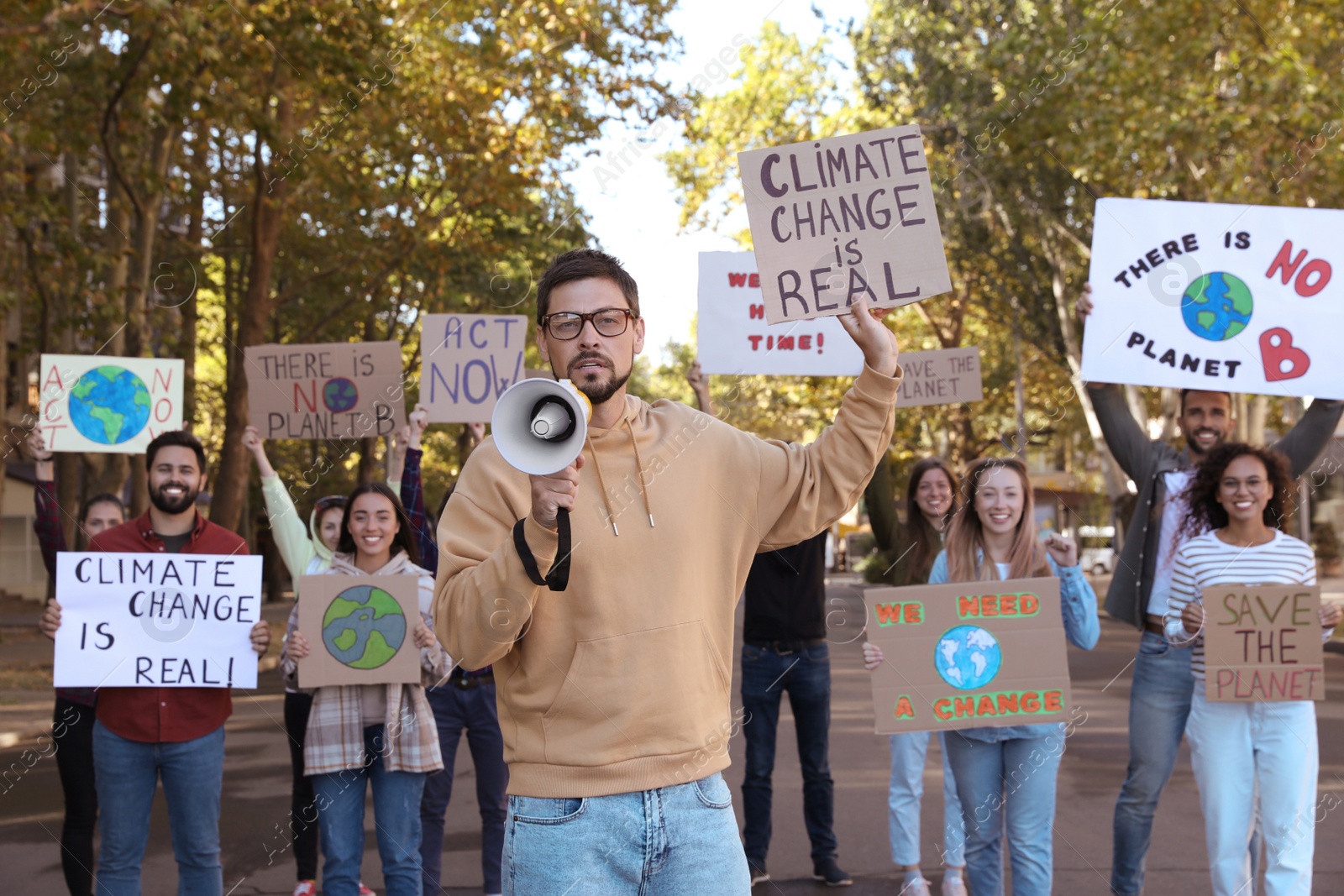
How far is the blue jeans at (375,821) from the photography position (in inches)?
179

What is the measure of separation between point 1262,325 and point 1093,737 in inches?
216

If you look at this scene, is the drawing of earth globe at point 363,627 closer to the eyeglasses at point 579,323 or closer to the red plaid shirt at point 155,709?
the red plaid shirt at point 155,709

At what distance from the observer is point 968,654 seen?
4.70 meters

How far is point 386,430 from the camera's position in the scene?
7387 mm

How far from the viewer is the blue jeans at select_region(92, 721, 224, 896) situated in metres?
4.55

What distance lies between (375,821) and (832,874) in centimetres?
228

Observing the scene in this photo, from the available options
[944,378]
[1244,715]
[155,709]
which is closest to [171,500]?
[155,709]

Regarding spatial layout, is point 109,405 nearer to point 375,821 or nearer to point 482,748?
point 482,748

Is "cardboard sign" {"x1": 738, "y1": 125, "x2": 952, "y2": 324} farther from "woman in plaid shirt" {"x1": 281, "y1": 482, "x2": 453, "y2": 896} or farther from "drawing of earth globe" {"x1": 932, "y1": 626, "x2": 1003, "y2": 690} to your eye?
"woman in plaid shirt" {"x1": 281, "y1": 482, "x2": 453, "y2": 896}

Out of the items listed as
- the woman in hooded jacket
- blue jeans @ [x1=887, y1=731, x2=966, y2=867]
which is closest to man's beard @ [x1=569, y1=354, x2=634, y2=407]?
the woman in hooded jacket

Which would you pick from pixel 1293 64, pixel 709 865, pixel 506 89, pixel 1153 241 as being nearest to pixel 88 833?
pixel 709 865

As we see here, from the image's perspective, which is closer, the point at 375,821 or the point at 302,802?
the point at 375,821

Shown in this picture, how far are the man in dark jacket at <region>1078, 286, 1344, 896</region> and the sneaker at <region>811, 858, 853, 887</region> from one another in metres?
1.33

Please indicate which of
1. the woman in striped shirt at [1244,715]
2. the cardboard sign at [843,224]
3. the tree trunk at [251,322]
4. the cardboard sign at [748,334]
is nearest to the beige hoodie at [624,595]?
the cardboard sign at [843,224]
